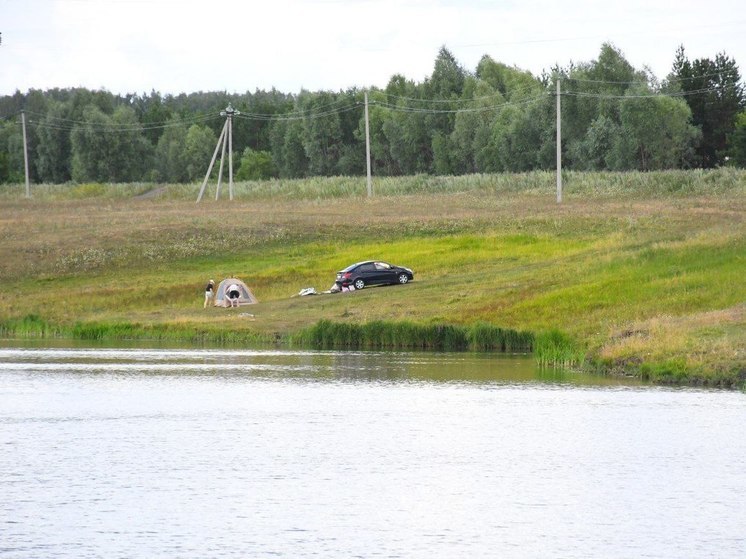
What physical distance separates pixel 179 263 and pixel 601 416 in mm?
56154

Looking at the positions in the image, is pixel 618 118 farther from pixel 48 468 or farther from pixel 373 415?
pixel 48 468

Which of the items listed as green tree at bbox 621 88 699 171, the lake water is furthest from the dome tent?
green tree at bbox 621 88 699 171

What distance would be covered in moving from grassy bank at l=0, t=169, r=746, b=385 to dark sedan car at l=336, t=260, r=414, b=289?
3.50ft

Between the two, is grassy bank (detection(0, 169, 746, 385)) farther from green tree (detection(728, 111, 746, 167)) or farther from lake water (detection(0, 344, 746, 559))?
green tree (detection(728, 111, 746, 167))

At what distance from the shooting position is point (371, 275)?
7669 cm

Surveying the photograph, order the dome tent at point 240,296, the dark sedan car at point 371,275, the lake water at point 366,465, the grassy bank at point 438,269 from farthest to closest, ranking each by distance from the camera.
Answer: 1. the dark sedan car at point 371,275
2. the dome tent at point 240,296
3. the grassy bank at point 438,269
4. the lake water at point 366,465

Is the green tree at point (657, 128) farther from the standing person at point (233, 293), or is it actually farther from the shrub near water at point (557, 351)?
the shrub near water at point (557, 351)

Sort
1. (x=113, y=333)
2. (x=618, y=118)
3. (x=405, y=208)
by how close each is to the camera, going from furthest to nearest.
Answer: (x=618, y=118) → (x=405, y=208) → (x=113, y=333)

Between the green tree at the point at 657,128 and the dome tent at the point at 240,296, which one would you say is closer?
the dome tent at the point at 240,296

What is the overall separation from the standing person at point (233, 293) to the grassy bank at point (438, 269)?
2074 mm

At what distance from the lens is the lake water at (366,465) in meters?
24.2

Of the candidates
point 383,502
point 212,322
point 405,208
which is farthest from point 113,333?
point 405,208

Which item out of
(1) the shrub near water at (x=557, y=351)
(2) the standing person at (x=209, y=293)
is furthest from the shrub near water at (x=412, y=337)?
(2) the standing person at (x=209, y=293)

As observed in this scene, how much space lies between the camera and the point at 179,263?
90.5 meters
